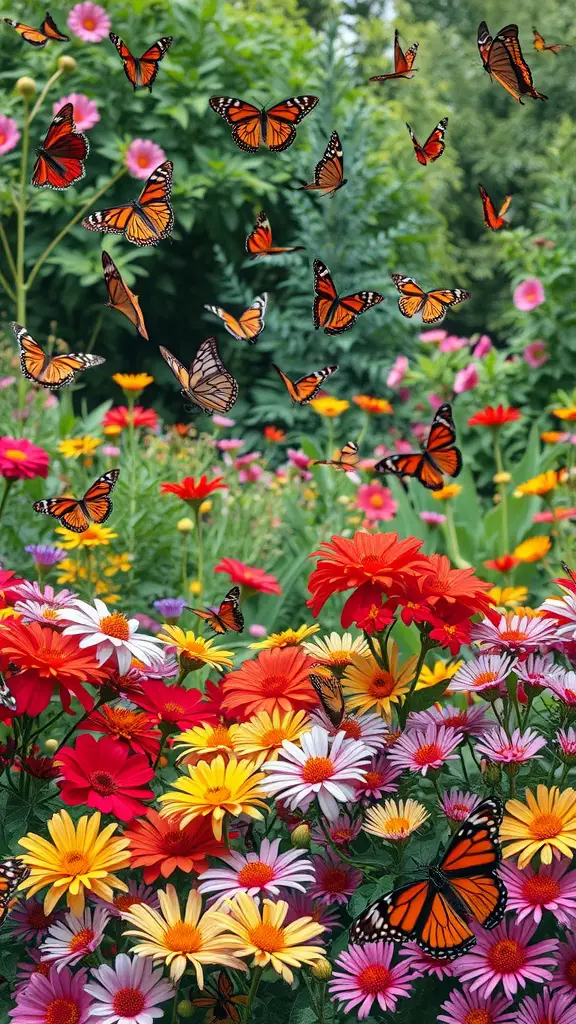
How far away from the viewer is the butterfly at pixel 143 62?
5.02 feet

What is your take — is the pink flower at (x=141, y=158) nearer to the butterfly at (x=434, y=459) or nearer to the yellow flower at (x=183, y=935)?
the butterfly at (x=434, y=459)

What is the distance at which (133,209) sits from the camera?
183 cm

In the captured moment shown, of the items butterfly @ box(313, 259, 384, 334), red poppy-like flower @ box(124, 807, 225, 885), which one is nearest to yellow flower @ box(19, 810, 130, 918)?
red poppy-like flower @ box(124, 807, 225, 885)

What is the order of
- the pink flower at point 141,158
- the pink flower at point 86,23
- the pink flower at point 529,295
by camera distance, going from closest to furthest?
the pink flower at point 86,23 < the pink flower at point 141,158 < the pink flower at point 529,295

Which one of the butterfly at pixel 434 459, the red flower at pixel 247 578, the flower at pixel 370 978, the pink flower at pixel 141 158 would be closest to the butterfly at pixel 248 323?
the butterfly at pixel 434 459

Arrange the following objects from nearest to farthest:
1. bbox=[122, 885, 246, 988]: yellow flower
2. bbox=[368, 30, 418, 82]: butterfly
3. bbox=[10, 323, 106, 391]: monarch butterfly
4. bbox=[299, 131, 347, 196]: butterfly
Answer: bbox=[122, 885, 246, 988]: yellow flower → bbox=[368, 30, 418, 82]: butterfly → bbox=[299, 131, 347, 196]: butterfly → bbox=[10, 323, 106, 391]: monarch butterfly

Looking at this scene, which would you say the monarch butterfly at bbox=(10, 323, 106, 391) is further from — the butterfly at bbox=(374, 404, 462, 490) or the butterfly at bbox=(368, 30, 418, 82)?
the butterfly at bbox=(368, 30, 418, 82)

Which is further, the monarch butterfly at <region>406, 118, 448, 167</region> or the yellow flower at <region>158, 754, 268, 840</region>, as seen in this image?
the monarch butterfly at <region>406, 118, 448, 167</region>

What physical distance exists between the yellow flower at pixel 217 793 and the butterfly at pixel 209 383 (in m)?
0.80

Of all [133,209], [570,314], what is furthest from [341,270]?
[133,209]

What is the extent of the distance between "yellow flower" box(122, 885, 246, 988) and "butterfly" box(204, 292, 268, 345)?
89 centimetres

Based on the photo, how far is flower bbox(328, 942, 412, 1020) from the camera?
3.30 feet

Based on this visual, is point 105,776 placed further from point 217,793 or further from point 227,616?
point 227,616

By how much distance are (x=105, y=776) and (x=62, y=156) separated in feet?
3.69
